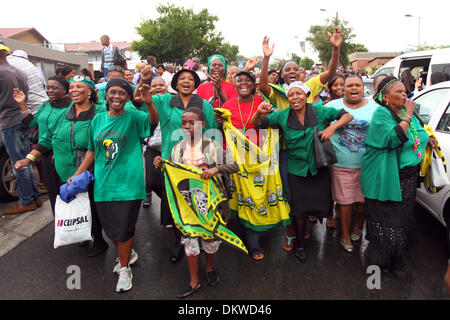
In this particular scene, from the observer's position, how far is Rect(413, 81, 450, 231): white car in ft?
10.0

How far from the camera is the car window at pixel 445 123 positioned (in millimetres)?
3258

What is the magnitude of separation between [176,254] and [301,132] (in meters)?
1.81

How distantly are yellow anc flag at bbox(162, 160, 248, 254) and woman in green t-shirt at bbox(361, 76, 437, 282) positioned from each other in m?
1.39

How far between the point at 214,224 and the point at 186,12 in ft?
111

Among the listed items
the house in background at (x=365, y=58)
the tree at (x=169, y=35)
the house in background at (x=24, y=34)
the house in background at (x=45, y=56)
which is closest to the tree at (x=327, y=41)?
the house in background at (x=365, y=58)

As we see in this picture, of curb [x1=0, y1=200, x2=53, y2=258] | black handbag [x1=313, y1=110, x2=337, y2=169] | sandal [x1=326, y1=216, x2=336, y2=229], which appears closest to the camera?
black handbag [x1=313, y1=110, x2=337, y2=169]

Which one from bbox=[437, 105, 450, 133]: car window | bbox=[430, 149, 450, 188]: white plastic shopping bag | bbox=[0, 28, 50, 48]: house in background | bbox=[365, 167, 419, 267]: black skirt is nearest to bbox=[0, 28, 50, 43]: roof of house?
bbox=[0, 28, 50, 48]: house in background

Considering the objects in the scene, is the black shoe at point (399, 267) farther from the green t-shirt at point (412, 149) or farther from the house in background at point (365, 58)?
the house in background at point (365, 58)

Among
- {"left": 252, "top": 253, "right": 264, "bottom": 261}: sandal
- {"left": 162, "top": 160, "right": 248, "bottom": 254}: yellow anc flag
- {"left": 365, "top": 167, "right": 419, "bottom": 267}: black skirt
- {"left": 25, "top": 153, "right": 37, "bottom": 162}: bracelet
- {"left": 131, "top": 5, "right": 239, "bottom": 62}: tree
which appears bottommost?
{"left": 252, "top": 253, "right": 264, "bottom": 261}: sandal

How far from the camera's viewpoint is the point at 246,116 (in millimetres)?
3201

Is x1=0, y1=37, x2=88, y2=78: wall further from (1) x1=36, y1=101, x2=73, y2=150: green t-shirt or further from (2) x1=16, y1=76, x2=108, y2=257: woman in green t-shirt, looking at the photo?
(2) x1=16, y1=76, x2=108, y2=257: woman in green t-shirt

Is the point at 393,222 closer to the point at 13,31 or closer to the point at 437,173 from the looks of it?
the point at 437,173

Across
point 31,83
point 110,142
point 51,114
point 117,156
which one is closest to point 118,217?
point 117,156
